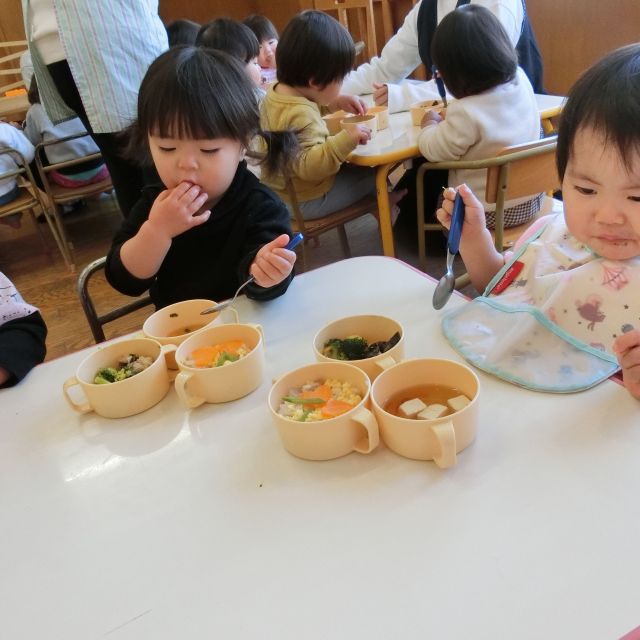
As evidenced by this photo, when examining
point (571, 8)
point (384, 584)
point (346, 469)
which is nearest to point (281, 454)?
point (346, 469)

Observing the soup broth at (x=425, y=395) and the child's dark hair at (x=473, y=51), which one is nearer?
the soup broth at (x=425, y=395)

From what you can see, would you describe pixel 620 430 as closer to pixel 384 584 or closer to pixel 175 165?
pixel 384 584

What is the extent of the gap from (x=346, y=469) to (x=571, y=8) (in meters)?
3.84

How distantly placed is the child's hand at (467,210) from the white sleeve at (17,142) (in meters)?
2.84

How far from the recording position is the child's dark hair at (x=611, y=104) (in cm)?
73

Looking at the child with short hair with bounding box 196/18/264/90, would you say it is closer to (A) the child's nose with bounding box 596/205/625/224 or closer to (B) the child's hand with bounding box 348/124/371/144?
(B) the child's hand with bounding box 348/124/371/144

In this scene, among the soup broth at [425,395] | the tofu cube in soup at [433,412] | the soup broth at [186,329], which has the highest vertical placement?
the tofu cube in soup at [433,412]

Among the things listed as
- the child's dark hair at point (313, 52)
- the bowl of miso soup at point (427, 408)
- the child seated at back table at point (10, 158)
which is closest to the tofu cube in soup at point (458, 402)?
the bowl of miso soup at point (427, 408)

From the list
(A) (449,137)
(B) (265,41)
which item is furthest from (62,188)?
(A) (449,137)

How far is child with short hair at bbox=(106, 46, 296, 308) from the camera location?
40.5 inches

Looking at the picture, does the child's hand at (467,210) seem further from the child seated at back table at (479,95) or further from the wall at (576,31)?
the wall at (576,31)

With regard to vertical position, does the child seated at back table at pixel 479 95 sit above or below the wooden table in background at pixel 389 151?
above

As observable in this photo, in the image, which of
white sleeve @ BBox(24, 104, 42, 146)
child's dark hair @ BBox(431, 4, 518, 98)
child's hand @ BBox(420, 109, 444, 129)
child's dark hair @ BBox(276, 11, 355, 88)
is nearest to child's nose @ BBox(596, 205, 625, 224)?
child's dark hair @ BBox(431, 4, 518, 98)

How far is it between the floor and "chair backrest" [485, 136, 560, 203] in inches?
38.2
